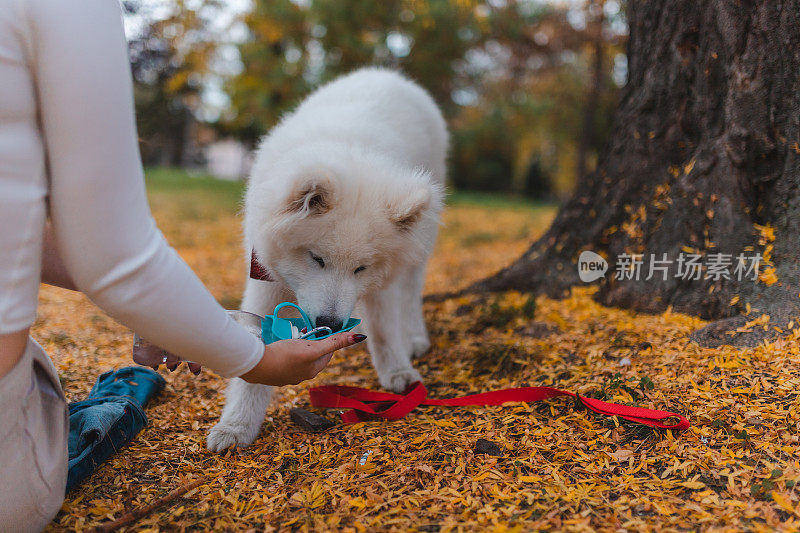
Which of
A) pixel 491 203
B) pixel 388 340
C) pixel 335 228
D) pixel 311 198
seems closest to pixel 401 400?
pixel 388 340

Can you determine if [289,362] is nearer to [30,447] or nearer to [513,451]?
[30,447]

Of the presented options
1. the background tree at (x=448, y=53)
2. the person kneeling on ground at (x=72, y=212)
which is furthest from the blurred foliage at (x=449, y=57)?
the person kneeling on ground at (x=72, y=212)

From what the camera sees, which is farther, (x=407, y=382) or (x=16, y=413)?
(x=407, y=382)

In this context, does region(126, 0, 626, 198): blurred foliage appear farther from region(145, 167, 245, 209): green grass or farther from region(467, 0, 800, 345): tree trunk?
region(467, 0, 800, 345): tree trunk

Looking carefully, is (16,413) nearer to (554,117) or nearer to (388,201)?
(388,201)

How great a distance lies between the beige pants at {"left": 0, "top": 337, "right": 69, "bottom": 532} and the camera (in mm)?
1556

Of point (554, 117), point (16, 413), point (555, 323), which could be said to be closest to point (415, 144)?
point (555, 323)

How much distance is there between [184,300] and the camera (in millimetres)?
1485

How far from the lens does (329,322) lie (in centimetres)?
234

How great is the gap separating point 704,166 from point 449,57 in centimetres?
1216

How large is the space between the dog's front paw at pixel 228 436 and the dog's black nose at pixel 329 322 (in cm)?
59

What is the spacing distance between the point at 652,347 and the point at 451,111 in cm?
1412

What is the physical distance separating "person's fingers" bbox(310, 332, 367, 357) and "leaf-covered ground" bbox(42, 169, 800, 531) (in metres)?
0.49

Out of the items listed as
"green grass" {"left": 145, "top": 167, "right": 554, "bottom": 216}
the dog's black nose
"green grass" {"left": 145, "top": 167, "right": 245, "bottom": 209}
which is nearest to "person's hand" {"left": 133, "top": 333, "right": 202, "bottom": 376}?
the dog's black nose
